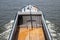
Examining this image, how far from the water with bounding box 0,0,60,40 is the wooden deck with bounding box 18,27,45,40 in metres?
2.50

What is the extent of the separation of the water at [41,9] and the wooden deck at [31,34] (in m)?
2.50

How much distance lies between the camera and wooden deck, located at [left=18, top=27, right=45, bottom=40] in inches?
334

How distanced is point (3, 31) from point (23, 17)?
2.48 metres

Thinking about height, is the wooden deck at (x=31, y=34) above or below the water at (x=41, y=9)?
below

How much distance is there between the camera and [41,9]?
58.8 ft

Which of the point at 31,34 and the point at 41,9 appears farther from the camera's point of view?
the point at 41,9

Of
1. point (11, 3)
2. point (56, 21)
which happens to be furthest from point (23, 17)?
point (11, 3)

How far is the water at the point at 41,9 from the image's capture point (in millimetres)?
13755

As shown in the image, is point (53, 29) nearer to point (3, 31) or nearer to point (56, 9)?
point (3, 31)

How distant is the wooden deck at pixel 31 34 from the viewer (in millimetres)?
8494

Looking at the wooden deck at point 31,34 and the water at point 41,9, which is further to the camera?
the water at point 41,9

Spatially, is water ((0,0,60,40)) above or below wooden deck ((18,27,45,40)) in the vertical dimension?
above

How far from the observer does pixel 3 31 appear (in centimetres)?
1248

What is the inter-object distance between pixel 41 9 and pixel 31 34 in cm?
925
